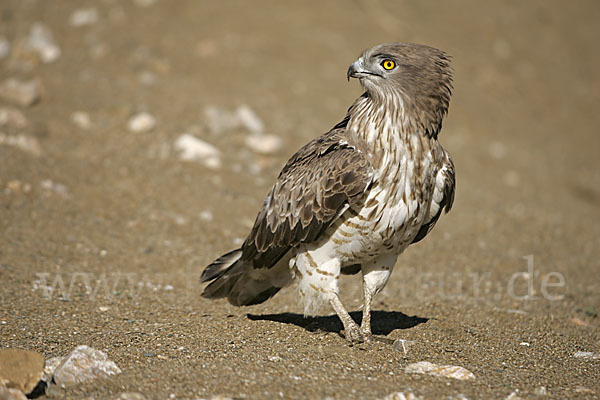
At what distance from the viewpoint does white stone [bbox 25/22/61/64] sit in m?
14.5

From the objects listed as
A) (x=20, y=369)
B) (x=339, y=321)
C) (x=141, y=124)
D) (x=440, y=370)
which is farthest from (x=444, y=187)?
(x=141, y=124)

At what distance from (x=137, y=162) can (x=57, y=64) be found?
171 inches

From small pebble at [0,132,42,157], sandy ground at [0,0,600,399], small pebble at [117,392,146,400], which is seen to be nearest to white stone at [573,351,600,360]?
sandy ground at [0,0,600,399]

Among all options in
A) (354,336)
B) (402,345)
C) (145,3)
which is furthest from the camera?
(145,3)

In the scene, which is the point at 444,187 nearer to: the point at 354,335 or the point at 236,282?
the point at 354,335

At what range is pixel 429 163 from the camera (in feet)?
19.6

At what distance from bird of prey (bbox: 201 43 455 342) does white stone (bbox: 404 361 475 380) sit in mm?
797

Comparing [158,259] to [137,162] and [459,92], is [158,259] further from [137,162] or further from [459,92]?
[459,92]

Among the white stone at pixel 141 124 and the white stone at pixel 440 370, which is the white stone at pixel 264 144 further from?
the white stone at pixel 440 370

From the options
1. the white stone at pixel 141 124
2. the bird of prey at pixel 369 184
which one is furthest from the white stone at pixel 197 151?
the bird of prey at pixel 369 184

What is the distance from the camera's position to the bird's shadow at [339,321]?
22.3ft

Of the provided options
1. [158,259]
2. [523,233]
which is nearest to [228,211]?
[158,259]

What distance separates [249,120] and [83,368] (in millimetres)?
8308

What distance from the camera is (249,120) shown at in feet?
42.0
